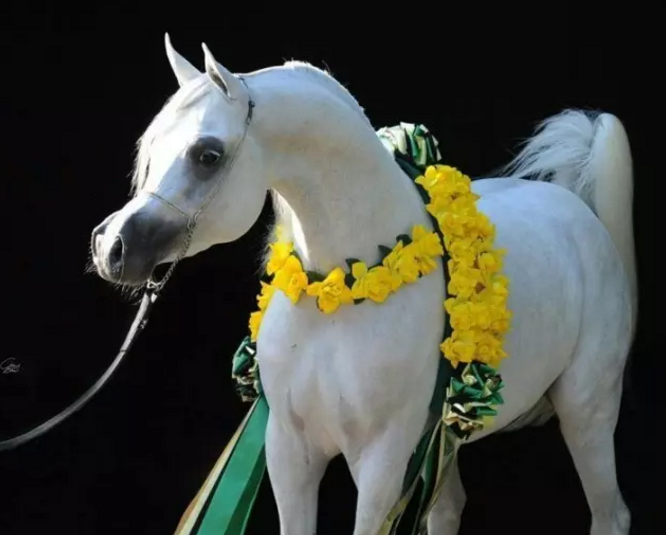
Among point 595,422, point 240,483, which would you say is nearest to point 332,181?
point 240,483

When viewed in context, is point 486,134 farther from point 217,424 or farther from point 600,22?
point 217,424

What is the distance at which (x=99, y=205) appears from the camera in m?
2.42

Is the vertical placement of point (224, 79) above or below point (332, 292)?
above

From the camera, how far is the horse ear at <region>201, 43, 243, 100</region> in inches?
49.7

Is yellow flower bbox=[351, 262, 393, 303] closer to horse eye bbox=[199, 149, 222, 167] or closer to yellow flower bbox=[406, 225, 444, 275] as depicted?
yellow flower bbox=[406, 225, 444, 275]

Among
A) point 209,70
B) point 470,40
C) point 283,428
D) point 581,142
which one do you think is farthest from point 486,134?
point 209,70

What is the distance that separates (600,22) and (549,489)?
115 cm

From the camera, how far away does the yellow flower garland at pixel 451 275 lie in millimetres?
1449

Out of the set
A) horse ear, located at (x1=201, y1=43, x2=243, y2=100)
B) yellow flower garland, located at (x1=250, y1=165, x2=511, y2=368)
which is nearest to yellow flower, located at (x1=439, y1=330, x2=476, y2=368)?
yellow flower garland, located at (x1=250, y1=165, x2=511, y2=368)

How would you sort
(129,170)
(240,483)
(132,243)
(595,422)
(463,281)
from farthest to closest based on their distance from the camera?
(129,170) < (595,422) < (240,483) < (463,281) < (132,243)

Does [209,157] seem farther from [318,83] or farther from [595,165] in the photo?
[595,165]

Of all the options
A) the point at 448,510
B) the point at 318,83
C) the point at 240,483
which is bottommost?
the point at 448,510

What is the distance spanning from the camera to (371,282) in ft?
4.73

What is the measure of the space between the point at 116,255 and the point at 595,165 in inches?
44.8
